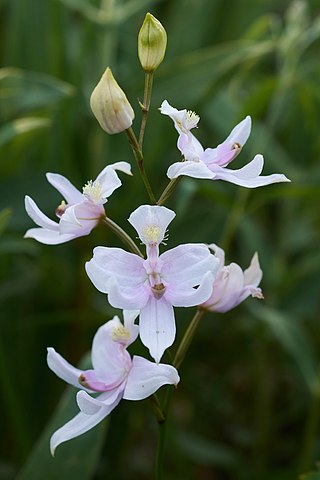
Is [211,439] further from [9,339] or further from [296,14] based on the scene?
[296,14]

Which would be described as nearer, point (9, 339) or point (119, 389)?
point (119, 389)

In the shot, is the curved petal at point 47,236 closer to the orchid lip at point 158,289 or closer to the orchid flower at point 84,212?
the orchid flower at point 84,212

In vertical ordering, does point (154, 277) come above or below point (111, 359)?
above

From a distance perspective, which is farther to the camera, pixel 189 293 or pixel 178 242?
pixel 178 242

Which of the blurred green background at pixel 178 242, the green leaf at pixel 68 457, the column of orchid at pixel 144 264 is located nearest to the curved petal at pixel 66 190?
the column of orchid at pixel 144 264

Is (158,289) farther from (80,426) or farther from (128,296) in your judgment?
(80,426)

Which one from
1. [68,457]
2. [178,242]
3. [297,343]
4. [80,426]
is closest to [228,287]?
[80,426]

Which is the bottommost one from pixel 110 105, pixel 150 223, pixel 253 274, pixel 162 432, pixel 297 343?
pixel 297 343

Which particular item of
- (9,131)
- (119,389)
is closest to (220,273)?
(119,389)
